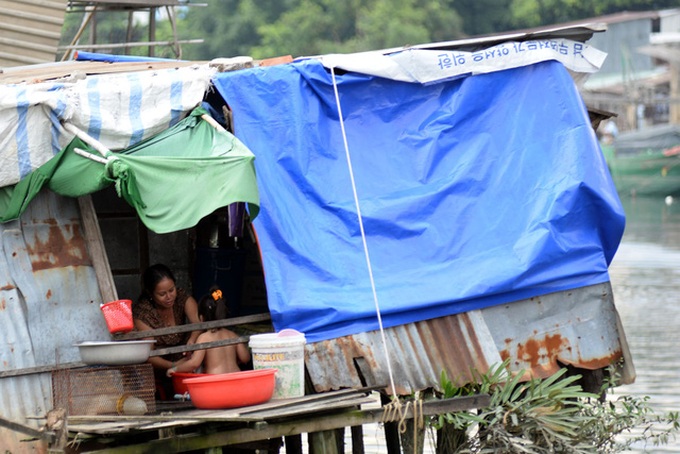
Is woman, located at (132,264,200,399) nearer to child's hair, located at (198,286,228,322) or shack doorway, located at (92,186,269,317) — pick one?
child's hair, located at (198,286,228,322)

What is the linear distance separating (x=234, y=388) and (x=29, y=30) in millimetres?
5654

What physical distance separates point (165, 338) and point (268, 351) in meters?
1.37

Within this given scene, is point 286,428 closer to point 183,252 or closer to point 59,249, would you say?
point 59,249

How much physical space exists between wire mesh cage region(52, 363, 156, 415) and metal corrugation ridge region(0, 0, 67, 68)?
5.05 metres

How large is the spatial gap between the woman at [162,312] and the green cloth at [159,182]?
1136 millimetres

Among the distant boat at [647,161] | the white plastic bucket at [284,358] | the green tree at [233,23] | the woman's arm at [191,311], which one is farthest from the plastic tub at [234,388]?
the green tree at [233,23]

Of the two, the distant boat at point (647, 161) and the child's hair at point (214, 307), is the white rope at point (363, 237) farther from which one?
the distant boat at point (647, 161)

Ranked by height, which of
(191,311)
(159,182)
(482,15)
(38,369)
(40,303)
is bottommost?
(38,369)

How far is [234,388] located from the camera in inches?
256

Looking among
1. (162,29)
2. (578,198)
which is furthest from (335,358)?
(162,29)

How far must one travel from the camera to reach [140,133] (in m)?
6.87

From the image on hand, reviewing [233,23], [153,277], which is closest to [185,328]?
[153,277]

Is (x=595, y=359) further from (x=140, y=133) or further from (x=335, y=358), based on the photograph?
(x=140, y=133)

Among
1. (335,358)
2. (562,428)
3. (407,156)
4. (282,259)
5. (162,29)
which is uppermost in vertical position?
(162,29)
